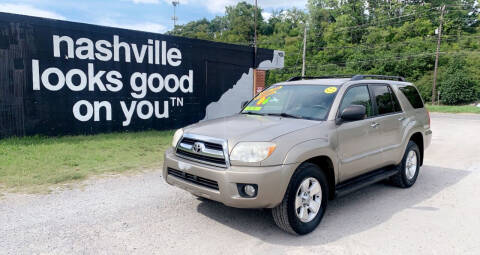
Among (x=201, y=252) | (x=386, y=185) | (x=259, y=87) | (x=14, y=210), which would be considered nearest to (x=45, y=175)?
(x=14, y=210)

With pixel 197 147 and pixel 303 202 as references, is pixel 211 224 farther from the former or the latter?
pixel 303 202

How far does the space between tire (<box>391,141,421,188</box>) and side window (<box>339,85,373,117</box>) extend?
123 centimetres

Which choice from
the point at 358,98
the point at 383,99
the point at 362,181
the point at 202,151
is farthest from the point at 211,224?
the point at 383,99

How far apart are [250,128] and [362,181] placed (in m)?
1.79

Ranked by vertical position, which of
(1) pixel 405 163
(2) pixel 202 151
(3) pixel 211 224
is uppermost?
(2) pixel 202 151

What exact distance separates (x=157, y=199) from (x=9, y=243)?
188 centimetres

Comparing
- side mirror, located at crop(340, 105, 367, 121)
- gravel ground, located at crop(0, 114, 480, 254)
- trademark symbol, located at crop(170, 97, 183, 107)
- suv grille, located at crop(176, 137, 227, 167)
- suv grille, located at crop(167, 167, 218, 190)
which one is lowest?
gravel ground, located at crop(0, 114, 480, 254)

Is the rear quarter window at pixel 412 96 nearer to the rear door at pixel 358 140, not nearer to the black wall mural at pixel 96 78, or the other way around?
the rear door at pixel 358 140

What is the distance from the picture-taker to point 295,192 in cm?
374

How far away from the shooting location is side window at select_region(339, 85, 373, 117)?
15.5ft

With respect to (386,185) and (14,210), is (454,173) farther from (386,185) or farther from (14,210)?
(14,210)

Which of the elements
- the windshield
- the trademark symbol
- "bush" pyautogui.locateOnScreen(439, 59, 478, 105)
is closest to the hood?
the windshield

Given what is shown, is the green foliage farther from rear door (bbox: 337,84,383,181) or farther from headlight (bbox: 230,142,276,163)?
headlight (bbox: 230,142,276,163)

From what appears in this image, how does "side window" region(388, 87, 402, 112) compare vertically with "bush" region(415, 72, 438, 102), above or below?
below
